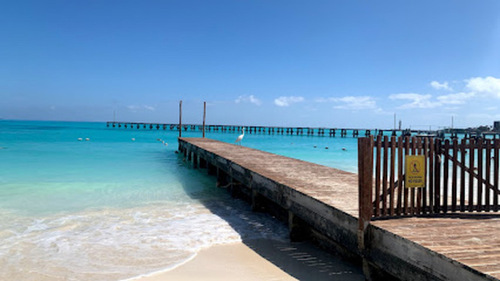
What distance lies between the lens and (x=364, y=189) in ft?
13.2

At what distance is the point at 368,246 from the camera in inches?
158

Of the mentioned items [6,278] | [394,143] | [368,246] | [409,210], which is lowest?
[6,278]

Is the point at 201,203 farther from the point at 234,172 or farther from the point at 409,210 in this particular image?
the point at 409,210

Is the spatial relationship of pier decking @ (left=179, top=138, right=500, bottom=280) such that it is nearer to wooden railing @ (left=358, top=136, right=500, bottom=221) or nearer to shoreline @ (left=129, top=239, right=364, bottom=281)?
wooden railing @ (left=358, top=136, right=500, bottom=221)

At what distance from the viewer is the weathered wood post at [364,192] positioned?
4.04 m

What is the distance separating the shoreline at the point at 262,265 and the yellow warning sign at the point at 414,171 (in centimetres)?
144

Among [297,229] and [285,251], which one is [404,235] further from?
[297,229]

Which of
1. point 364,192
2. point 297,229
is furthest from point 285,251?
point 364,192

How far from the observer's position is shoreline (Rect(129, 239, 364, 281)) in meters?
4.76

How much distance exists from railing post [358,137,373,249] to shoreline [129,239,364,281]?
0.99 metres

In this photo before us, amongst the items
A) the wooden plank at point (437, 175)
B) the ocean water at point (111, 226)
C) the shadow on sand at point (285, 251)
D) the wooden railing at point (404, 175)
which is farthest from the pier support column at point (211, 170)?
the wooden plank at point (437, 175)

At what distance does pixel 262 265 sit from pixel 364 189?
2.00 metres

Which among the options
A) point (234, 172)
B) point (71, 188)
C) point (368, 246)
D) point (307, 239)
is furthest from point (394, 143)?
point (71, 188)

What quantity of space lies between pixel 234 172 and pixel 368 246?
6.34m
